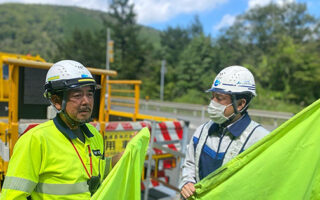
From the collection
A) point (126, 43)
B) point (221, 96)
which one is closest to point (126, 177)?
point (221, 96)

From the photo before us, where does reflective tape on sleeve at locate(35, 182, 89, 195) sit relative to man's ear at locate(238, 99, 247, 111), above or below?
below

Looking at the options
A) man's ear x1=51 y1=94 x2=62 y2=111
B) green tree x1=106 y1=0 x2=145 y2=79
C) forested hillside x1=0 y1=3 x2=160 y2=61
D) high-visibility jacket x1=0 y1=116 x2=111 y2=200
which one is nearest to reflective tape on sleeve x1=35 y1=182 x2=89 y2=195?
high-visibility jacket x1=0 y1=116 x2=111 y2=200

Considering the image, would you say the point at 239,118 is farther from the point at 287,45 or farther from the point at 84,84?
the point at 287,45

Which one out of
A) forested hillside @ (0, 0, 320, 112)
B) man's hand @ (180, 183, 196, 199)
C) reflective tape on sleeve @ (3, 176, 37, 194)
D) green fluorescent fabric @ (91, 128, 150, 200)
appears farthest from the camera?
forested hillside @ (0, 0, 320, 112)

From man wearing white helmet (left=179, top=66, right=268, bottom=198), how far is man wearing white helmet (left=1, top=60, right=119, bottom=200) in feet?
2.73

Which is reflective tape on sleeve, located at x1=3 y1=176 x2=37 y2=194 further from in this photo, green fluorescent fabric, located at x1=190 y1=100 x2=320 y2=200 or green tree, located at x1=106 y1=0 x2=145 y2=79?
green tree, located at x1=106 y1=0 x2=145 y2=79

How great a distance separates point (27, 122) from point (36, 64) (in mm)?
760

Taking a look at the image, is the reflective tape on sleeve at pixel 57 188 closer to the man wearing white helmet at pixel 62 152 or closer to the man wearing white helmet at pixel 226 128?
the man wearing white helmet at pixel 62 152

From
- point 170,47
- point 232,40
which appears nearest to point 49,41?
point 170,47

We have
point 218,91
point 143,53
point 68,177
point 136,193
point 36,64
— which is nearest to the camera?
point 68,177

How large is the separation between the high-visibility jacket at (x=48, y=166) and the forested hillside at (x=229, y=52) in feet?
72.7

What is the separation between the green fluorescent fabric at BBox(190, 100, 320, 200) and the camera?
1932 mm

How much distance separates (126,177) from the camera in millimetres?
1943

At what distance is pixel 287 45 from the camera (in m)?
36.2
